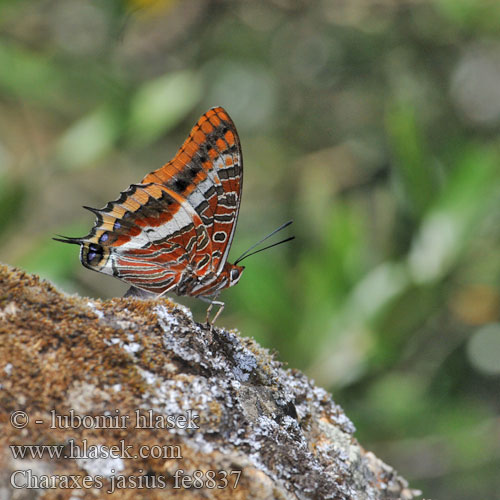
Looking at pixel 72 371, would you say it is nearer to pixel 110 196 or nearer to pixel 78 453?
pixel 78 453

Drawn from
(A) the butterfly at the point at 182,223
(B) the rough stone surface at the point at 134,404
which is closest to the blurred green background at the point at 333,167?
(A) the butterfly at the point at 182,223

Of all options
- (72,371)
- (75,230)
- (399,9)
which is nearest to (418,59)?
(399,9)

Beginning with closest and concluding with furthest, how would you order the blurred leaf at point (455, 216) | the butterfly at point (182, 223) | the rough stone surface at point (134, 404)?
the rough stone surface at point (134, 404), the butterfly at point (182, 223), the blurred leaf at point (455, 216)

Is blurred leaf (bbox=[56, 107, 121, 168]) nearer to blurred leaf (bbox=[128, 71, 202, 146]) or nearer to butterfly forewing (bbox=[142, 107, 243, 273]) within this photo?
blurred leaf (bbox=[128, 71, 202, 146])

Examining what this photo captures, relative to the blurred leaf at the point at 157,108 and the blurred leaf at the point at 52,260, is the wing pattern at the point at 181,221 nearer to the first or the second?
the blurred leaf at the point at 52,260

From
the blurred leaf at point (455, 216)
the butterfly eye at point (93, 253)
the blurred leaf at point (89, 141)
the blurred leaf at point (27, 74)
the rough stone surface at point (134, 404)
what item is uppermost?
the blurred leaf at point (27, 74)

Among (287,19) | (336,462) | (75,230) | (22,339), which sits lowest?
(336,462)
